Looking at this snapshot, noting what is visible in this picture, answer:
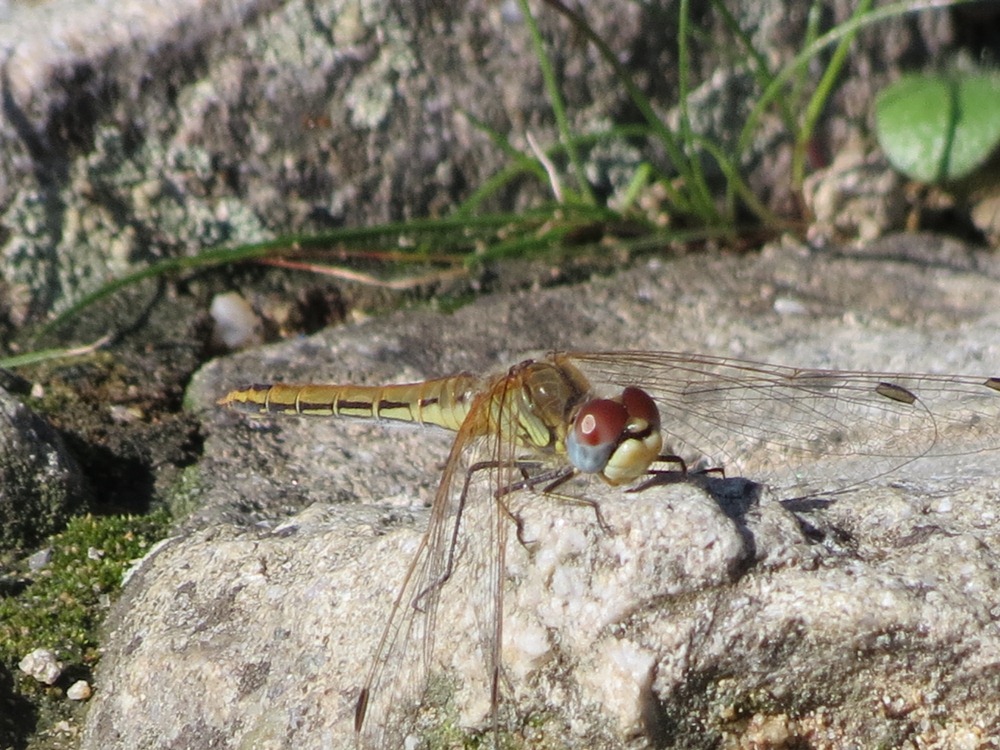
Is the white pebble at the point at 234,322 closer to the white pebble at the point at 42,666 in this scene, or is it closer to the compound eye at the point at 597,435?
the white pebble at the point at 42,666

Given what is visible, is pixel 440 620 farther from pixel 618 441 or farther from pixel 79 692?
pixel 79 692

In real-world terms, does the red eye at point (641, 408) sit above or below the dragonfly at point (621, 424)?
above

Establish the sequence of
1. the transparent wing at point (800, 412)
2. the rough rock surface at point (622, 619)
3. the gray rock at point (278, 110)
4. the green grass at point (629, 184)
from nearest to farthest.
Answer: the rough rock surface at point (622, 619) → the transparent wing at point (800, 412) → the gray rock at point (278, 110) → the green grass at point (629, 184)

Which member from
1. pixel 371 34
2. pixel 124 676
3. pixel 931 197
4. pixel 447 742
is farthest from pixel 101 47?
pixel 931 197

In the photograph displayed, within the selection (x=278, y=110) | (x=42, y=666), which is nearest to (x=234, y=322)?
(x=278, y=110)

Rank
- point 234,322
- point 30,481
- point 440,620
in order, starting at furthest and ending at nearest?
point 234,322 → point 30,481 → point 440,620

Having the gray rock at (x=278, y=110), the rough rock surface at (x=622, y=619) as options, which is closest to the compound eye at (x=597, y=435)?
the rough rock surface at (x=622, y=619)

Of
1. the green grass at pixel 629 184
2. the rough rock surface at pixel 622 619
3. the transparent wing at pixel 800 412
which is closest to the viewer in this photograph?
the rough rock surface at pixel 622 619
